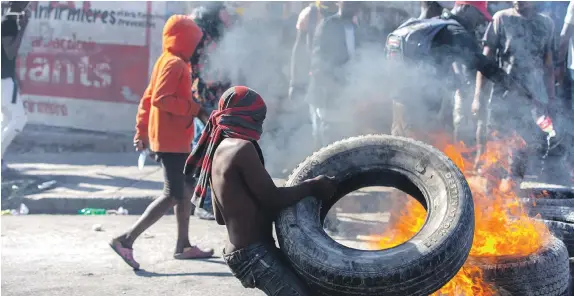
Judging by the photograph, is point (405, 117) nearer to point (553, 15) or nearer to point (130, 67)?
point (553, 15)

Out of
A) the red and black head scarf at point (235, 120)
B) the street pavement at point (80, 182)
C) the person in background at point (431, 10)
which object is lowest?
the street pavement at point (80, 182)

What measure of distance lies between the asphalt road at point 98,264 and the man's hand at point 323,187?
4.73ft

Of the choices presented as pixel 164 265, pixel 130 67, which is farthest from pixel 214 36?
pixel 130 67

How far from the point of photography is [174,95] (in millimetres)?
6047

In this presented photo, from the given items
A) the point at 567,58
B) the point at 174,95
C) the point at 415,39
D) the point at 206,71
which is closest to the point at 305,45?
the point at 206,71

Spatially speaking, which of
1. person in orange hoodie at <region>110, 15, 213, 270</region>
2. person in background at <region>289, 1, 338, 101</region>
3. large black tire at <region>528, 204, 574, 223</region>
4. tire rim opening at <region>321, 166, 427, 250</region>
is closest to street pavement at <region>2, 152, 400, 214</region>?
tire rim opening at <region>321, 166, 427, 250</region>

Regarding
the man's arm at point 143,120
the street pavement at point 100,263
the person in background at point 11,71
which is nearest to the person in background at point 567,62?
the street pavement at point 100,263

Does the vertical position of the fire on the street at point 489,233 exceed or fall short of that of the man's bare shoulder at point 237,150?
it falls short

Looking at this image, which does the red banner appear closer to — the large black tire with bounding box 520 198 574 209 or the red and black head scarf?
the large black tire with bounding box 520 198 574 209

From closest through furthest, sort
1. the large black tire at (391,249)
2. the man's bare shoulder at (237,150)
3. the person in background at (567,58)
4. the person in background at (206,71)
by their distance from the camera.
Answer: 1. the large black tire at (391,249)
2. the man's bare shoulder at (237,150)
3. the person in background at (206,71)
4. the person in background at (567,58)

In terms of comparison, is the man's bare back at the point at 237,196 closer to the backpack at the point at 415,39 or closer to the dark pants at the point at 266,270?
the dark pants at the point at 266,270

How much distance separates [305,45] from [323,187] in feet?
17.4

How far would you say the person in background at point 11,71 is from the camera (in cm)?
956

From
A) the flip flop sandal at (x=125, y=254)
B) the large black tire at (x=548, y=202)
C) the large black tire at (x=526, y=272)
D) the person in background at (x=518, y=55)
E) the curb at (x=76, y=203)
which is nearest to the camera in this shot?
the large black tire at (x=526, y=272)
